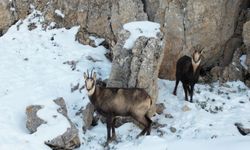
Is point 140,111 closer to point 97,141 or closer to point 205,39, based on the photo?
point 97,141

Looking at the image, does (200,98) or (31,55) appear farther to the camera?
(31,55)

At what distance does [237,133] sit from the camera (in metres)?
14.5

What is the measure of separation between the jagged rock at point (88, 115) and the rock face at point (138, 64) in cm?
111

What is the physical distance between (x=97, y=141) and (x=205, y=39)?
23.2ft

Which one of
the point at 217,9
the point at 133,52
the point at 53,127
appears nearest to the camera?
the point at 53,127

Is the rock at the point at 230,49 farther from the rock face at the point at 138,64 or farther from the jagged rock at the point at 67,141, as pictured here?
the jagged rock at the point at 67,141

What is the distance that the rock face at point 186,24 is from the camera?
62.4 ft

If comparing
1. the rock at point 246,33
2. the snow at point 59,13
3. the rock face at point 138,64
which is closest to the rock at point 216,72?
the rock at point 246,33

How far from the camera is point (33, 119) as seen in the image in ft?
47.8

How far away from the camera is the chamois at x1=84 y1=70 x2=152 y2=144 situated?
14469 millimetres

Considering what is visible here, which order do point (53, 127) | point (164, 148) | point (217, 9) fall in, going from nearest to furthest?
point (164, 148), point (53, 127), point (217, 9)

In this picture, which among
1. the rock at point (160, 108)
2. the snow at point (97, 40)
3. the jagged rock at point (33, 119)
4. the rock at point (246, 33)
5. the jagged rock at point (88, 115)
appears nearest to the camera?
the jagged rock at point (33, 119)

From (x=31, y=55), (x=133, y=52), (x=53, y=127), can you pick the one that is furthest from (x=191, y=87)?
(x=31, y=55)

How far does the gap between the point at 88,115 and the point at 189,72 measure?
410 cm
